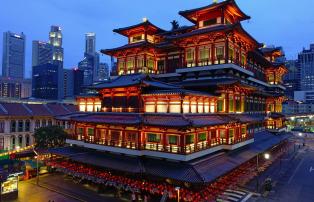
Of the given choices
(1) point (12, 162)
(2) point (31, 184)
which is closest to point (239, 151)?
(2) point (31, 184)

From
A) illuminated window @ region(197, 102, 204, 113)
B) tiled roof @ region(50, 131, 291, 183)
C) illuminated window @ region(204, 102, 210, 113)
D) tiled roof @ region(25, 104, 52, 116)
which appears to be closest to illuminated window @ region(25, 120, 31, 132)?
tiled roof @ region(25, 104, 52, 116)

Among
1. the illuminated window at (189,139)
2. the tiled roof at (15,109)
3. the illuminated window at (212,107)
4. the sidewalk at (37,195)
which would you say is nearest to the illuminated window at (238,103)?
the illuminated window at (212,107)

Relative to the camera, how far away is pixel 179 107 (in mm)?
30516

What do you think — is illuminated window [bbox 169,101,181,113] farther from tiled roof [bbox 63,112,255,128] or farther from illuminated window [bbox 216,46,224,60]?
illuminated window [bbox 216,46,224,60]

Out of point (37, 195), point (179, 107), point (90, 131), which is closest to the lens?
point (179, 107)

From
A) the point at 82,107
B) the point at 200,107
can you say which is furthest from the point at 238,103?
the point at 82,107

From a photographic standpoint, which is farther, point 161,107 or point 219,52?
point 219,52

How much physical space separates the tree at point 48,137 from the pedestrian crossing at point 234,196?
32902 millimetres

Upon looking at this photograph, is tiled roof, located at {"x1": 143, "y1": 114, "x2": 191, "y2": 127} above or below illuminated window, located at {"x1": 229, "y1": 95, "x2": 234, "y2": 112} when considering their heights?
below

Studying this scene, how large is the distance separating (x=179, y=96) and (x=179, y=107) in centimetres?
138

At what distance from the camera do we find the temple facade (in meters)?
30.0

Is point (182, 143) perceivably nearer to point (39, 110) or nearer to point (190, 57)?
point (190, 57)

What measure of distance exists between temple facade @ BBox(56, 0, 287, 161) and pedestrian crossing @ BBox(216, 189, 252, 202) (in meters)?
5.53

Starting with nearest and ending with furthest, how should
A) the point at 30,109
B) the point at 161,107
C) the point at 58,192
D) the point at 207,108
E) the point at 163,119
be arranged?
the point at 163,119 → the point at 161,107 → the point at 58,192 → the point at 207,108 → the point at 30,109
